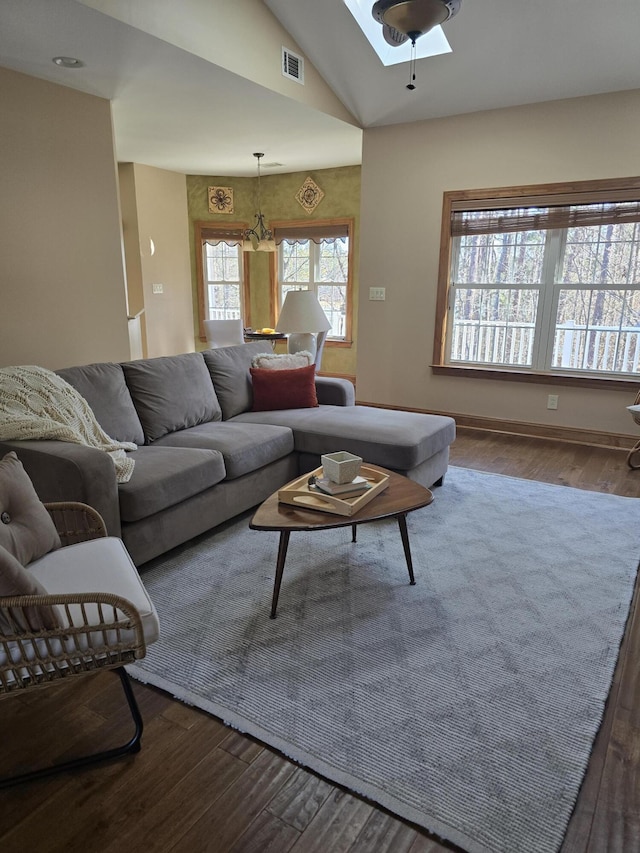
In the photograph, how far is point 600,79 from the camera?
13.1 ft

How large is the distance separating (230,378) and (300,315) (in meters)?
0.96

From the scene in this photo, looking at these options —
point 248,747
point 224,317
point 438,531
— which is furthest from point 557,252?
point 224,317

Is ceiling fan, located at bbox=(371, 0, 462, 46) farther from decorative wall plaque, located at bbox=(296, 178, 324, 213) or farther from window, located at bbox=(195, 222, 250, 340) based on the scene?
window, located at bbox=(195, 222, 250, 340)

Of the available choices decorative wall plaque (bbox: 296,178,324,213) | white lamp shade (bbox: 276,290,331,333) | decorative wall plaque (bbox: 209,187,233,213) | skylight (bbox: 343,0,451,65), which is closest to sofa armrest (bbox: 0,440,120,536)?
white lamp shade (bbox: 276,290,331,333)

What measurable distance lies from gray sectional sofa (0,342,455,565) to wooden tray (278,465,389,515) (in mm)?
581

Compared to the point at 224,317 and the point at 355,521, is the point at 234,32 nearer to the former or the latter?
the point at 355,521

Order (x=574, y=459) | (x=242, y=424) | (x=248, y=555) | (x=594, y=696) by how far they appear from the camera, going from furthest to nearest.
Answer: (x=574, y=459) → (x=242, y=424) → (x=248, y=555) → (x=594, y=696)

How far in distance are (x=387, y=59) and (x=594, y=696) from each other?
4.52 m

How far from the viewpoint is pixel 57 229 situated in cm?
412

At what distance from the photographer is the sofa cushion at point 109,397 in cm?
281

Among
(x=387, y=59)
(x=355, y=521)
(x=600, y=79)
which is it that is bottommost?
(x=355, y=521)

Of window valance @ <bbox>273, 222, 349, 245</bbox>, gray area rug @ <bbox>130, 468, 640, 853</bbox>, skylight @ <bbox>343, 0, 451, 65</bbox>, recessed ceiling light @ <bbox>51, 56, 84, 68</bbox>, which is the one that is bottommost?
gray area rug @ <bbox>130, 468, 640, 853</bbox>

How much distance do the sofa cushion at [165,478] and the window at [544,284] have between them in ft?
10.1

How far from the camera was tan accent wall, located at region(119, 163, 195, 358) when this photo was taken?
22.5 ft
